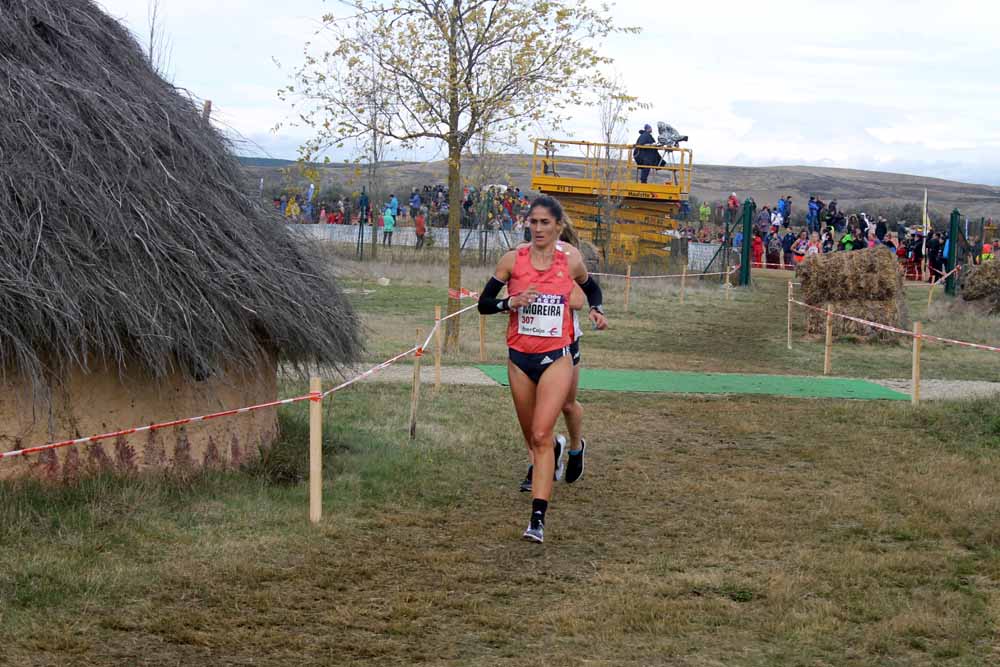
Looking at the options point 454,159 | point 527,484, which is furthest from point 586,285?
point 454,159

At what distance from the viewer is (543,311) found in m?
7.25

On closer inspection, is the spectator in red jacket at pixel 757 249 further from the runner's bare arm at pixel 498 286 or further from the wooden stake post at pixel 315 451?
the wooden stake post at pixel 315 451

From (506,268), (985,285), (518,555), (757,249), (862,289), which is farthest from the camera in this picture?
(757,249)

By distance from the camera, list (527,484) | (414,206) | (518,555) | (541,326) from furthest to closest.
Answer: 1. (414,206)
2. (527,484)
3. (541,326)
4. (518,555)

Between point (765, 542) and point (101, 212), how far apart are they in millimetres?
4352

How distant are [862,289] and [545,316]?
13.6m

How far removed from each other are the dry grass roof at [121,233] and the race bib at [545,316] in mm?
1607

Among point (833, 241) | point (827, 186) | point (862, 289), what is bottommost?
point (862, 289)

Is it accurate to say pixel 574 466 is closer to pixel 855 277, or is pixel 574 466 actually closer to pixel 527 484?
pixel 527 484

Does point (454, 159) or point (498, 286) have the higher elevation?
point (454, 159)

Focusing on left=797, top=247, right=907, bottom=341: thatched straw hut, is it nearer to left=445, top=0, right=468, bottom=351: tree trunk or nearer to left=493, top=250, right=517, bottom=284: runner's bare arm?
left=445, top=0, right=468, bottom=351: tree trunk

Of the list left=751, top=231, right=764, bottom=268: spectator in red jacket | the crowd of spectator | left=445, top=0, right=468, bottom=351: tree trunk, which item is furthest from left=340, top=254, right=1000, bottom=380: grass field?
left=751, top=231, right=764, bottom=268: spectator in red jacket

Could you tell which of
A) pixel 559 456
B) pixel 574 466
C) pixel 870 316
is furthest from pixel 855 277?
pixel 559 456

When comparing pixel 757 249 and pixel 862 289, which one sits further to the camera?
pixel 757 249
